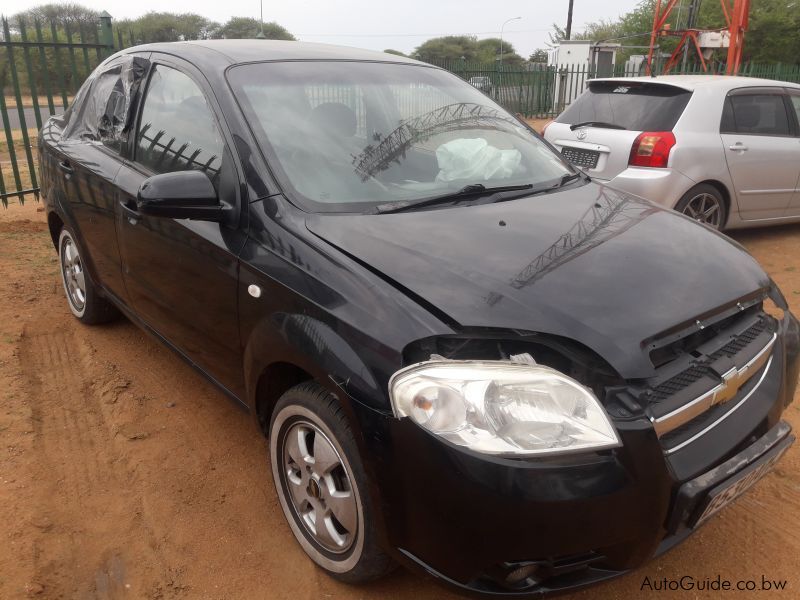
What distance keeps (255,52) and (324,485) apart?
1989 mm

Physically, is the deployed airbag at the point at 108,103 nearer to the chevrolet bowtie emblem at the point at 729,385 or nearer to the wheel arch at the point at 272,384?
the wheel arch at the point at 272,384

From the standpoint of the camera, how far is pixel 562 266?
6.93 feet

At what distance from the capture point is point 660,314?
1.96m

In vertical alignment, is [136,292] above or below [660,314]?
below

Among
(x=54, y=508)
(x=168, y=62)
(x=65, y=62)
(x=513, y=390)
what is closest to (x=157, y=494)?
(x=54, y=508)

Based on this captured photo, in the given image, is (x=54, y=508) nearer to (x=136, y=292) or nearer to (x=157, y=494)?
(x=157, y=494)

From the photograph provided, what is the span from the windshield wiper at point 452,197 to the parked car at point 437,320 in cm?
2

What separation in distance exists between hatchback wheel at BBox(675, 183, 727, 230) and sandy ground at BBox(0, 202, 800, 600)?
8.91 feet

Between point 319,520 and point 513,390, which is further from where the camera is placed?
point 319,520

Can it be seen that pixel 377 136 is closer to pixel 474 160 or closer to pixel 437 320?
pixel 474 160

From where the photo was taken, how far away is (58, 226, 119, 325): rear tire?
4.12 metres

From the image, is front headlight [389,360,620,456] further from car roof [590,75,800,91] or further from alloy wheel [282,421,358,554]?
car roof [590,75,800,91]

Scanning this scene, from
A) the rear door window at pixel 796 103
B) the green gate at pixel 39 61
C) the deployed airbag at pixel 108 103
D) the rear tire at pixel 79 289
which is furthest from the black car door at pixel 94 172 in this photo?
the rear door window at pixel 796 103

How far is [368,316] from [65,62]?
25.4ft
